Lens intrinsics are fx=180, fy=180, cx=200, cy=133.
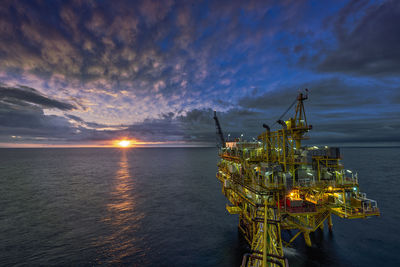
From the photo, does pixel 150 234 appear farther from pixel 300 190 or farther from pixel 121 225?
pixel 300 190

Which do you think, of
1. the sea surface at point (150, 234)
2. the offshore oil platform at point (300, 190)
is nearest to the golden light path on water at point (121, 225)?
the sea surface at point (150, 234)

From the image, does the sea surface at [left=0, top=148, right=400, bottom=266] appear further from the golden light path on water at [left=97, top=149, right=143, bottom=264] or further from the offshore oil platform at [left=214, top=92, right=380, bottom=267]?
the offshore oil platform at [left=214, top=92, right=380, bottom=267]

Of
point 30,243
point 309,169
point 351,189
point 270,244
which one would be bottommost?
point 30,243

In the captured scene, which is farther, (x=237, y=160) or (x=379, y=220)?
(x=379, y=220)

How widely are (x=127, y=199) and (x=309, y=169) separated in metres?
55.5

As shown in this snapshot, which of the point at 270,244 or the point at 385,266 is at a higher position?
the point at 270,244

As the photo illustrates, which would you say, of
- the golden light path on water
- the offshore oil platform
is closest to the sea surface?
the golden light path on water

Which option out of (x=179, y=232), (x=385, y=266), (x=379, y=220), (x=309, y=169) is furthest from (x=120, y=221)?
(x=379, y=220)

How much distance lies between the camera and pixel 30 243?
32.6 m

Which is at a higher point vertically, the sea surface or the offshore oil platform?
the offshore oil platform

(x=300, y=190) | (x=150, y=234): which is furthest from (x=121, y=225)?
(x=300, y=190)

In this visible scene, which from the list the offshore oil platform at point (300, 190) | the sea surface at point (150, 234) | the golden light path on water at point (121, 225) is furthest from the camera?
the golden light path on water at point (121, 225)

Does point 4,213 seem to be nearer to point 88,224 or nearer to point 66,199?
point 66,199

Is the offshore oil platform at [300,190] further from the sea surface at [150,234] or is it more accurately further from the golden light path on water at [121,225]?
the golden light path on water at [121,225]
